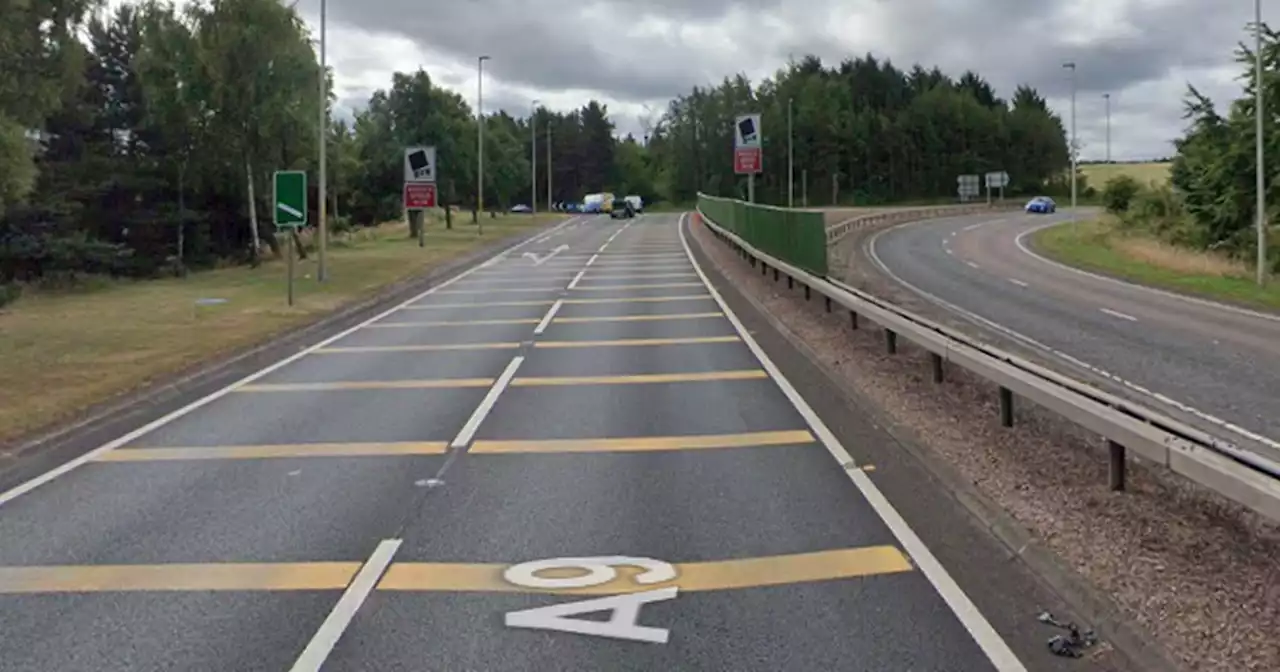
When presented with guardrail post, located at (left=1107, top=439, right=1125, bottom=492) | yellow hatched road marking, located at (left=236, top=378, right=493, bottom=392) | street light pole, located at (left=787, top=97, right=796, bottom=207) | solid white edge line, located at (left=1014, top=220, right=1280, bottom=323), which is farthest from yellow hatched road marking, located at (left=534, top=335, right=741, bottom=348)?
street light pole, located at (left=787, top=97, right=796, bottom=207)

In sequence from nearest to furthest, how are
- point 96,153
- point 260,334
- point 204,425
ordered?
point 204,425 < point 260,334 < point 96,153

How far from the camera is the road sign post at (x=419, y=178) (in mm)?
46844

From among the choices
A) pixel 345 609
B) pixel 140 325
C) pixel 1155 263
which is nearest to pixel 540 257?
pixel 1155 263

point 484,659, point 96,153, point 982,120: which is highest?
point 982,120

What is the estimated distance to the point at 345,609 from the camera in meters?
6.27

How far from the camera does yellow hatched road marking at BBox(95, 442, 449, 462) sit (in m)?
10.5

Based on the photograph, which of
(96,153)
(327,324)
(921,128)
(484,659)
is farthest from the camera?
(921,128)

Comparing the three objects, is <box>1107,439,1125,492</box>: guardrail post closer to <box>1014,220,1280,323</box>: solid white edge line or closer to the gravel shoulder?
the gravel shoulder

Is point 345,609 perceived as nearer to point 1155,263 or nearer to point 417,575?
point 417,575

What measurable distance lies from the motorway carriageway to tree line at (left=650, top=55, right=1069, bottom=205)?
115009mm

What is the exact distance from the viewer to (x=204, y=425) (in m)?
12.2

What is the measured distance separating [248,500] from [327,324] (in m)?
14.3

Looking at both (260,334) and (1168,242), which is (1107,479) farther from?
(1168,242)

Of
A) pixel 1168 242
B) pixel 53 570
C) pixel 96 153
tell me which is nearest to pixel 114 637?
pixel 53 570
